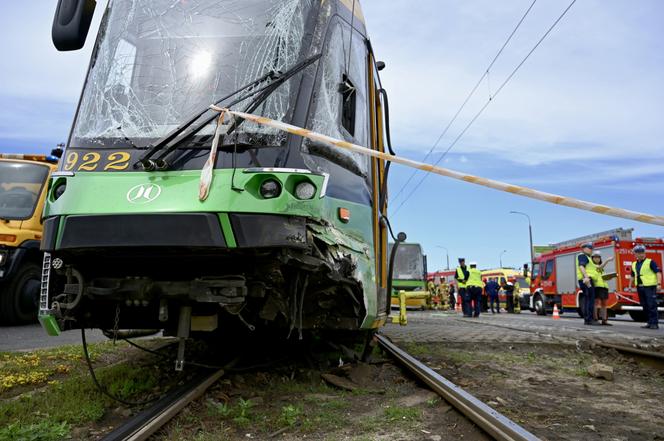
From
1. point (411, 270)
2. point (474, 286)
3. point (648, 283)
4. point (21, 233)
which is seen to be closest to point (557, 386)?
point (648, 283)

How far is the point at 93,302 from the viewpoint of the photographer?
4055 millimetres

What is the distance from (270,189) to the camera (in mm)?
3469

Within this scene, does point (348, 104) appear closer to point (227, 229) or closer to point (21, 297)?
point (227, 229)

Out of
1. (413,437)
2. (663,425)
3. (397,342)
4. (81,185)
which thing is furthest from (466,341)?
(81,185)

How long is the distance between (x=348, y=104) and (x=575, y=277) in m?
19.9

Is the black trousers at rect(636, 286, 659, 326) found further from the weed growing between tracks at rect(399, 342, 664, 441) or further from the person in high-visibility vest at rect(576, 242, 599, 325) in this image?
the weed growing between tracks at rect(399, 342, 664, 441)

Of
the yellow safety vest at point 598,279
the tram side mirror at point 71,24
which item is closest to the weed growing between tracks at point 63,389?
the tram side mirror at point 71,24

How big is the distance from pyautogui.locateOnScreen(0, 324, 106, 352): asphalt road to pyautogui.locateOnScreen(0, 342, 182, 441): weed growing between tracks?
30.6 inches

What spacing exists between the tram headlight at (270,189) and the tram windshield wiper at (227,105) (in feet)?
1.73

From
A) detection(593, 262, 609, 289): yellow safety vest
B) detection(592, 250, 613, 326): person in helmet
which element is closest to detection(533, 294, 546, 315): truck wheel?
detection(592, 250, 613, 326): person in helmet

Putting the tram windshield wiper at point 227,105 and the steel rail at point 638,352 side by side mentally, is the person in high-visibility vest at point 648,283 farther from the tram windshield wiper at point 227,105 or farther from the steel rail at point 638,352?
the tram windshield wiper at point 227,105

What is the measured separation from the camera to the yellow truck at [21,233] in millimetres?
9398

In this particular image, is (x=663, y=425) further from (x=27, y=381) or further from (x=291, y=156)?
(x=27, y=381)

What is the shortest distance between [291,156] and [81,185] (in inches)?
55.4
